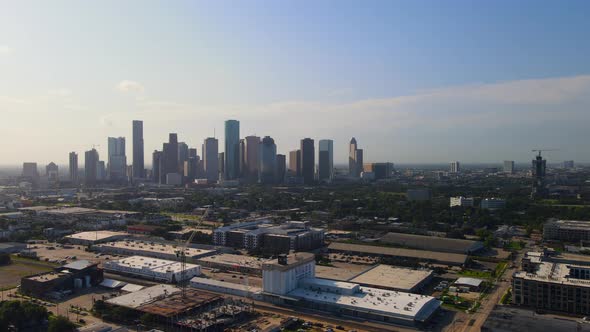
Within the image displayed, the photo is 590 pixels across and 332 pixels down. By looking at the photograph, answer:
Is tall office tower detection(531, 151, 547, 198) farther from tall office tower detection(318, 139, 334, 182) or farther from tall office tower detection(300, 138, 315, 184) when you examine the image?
tall office tower detection(318, 139, 334, 182)

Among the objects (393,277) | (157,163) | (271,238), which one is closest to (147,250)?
(271,238)

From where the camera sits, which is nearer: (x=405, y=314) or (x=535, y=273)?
(x=405, y=314)

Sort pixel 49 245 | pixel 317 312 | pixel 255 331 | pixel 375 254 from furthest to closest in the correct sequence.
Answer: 1. pixel 49 245
2. pixel 375 254
3. pixel 317 312
4. pixel 255 331

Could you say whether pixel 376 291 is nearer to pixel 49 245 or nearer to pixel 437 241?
pixel 437 241

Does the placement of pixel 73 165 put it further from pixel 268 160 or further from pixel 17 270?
pixel 17 270

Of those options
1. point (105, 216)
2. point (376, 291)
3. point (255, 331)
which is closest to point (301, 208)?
point (105, 216)

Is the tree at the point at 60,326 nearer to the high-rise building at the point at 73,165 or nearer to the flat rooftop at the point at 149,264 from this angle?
the flat rooftop at the point at 149,264

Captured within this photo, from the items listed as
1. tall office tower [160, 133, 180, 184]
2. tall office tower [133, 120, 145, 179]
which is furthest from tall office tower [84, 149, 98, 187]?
tall office tower [160, 133, 180, 184]
